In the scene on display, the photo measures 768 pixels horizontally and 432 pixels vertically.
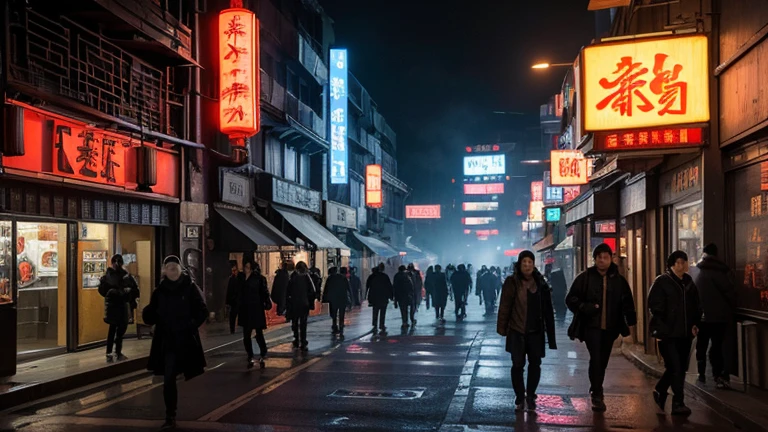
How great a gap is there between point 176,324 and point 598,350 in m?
4.96

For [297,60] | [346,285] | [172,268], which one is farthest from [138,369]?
[297,60]

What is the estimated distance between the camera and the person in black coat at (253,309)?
41.5 ft

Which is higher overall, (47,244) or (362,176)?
(362,176)

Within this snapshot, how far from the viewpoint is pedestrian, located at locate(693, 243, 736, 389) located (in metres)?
9.76

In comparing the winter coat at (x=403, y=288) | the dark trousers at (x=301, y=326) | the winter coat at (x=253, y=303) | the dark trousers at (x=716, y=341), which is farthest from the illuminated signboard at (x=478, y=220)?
the dark trousers at (x=716, y=341)

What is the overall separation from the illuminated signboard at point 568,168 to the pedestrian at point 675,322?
2001 centimetres

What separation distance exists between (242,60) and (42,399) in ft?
37.4

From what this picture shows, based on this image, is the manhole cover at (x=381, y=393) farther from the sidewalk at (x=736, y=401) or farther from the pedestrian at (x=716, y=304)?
the pedestrian at (x=716, y=304)

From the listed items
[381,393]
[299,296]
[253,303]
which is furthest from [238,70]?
[381,393]

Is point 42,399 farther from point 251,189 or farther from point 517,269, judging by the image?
point 251,189

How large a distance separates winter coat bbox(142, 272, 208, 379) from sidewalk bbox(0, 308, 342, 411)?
291 cm

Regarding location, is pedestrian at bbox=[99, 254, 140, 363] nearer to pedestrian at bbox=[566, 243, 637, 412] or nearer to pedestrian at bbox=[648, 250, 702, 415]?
pedestrian at bbox=[566, 243, 637, 412]

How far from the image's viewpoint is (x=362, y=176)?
41.4 m

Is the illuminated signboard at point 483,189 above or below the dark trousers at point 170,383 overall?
above
